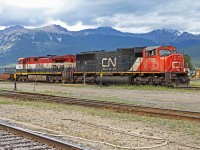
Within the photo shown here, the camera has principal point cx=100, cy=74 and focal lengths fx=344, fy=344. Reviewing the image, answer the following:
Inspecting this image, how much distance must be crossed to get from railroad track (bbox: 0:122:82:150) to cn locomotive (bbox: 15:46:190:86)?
776 inches

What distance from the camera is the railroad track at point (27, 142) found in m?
6.68

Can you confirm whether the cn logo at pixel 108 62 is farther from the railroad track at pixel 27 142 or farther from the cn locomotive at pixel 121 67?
the railroad track at pixel 27 142

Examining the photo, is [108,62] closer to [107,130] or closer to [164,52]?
[164,52]

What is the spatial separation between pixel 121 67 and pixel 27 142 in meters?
23.8

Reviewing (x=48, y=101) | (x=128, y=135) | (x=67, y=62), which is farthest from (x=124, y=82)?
(x=128, y=135)

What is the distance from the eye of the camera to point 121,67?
101 ft

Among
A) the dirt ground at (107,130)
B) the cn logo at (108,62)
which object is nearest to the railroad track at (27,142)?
the dirt ground at (107,130)

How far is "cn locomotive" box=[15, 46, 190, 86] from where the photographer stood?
27.0 m

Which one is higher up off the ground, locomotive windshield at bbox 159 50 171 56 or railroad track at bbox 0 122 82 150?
locomotive windshield at bbox 159 50 171 56

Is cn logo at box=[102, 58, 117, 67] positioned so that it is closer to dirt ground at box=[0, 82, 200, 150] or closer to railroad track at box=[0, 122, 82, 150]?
dirt ground at box=[0, 82, 200, 150]

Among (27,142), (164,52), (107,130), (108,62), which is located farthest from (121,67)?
(27,142)

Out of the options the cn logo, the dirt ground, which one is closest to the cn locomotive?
the cn logo

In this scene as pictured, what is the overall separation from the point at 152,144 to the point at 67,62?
104ft

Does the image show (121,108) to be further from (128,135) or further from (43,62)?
(43,62)
